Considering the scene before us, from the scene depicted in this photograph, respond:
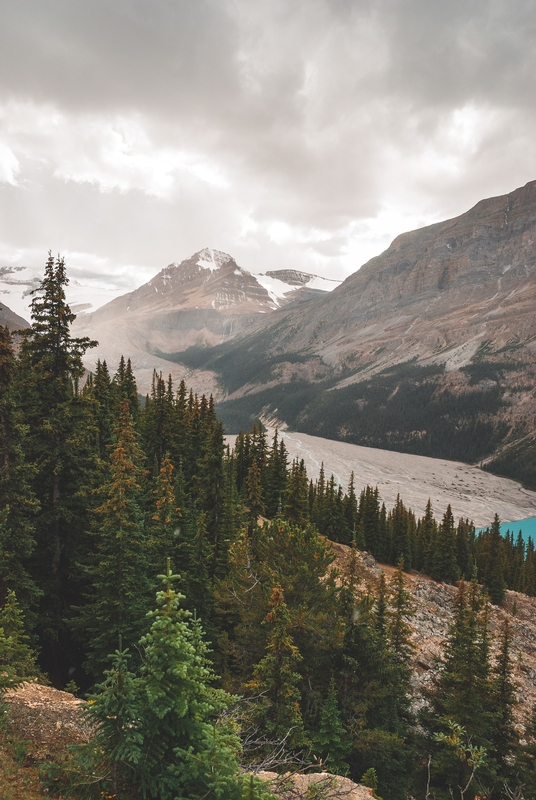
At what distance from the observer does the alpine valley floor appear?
128 m

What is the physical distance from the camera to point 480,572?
66750mm

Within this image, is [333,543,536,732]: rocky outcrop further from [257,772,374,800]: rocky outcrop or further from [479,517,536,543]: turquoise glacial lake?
[479,517,536,543]: turquoise glacial lake

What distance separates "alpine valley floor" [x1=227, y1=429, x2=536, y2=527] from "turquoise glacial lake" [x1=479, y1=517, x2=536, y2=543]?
1711mm

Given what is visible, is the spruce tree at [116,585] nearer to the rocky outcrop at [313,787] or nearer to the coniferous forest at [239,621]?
the coniferous forest at [239,621]

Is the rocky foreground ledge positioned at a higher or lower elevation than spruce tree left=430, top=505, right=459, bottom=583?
higher

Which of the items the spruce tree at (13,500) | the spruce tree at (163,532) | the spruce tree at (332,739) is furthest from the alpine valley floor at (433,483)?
the spruce tree at (13,500)

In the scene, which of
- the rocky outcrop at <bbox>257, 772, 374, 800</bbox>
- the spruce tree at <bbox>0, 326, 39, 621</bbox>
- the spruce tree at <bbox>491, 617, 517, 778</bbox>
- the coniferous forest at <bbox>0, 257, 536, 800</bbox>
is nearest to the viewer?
the rocky outcrop at <bbox>257, 772, 374, 800</bbox>

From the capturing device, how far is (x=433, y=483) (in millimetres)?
155625

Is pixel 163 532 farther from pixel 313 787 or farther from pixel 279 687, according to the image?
pixel 313 787

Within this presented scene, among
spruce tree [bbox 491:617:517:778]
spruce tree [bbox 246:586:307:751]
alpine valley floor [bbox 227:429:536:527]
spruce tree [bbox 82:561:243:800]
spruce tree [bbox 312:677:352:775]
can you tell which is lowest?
alpine valley floor [bbox 227:429:536:527]

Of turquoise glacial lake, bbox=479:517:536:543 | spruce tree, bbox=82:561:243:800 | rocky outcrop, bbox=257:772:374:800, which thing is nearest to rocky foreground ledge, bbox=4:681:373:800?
rocky outcrop, bbox=257:772:374:800

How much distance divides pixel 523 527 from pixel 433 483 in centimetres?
3376

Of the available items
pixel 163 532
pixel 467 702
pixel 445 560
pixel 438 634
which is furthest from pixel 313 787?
pixel 445 560

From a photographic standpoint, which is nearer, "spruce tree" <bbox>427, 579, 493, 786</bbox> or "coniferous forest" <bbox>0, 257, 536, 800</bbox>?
"coniferous forest" <bbox>0, 257, 536, 800</bbox>
